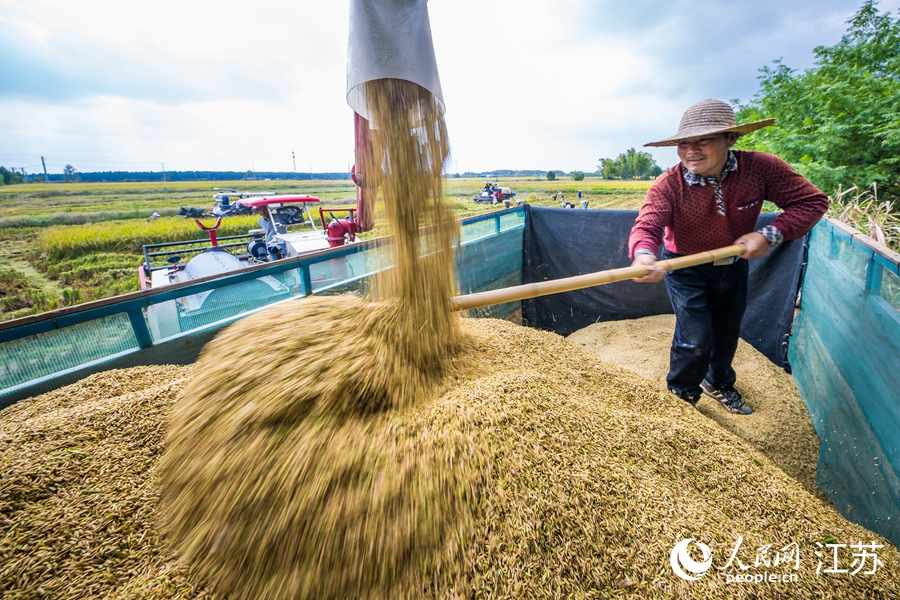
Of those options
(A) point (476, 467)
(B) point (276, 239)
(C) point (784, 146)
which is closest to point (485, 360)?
(A) point (476, 467)

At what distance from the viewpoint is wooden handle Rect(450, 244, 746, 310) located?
1521 mm

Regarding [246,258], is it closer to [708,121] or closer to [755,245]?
[708,121]

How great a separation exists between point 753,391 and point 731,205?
5.00ft

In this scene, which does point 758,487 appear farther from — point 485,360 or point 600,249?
point 600,249

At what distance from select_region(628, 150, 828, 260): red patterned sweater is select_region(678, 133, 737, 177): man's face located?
74mm

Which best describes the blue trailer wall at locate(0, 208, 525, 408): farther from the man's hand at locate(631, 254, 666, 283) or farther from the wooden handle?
the man's hand at locate(631, 254, 666, 283)

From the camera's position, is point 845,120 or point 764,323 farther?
point 845,120

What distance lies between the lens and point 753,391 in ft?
8.42

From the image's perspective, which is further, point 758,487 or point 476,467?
point 758,487

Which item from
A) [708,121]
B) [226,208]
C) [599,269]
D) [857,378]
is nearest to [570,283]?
[708,121]

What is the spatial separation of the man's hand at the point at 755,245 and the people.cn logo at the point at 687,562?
5.20ft

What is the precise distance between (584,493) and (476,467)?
31 cm

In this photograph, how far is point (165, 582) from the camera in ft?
2.68

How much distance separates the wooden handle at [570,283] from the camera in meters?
1.52
